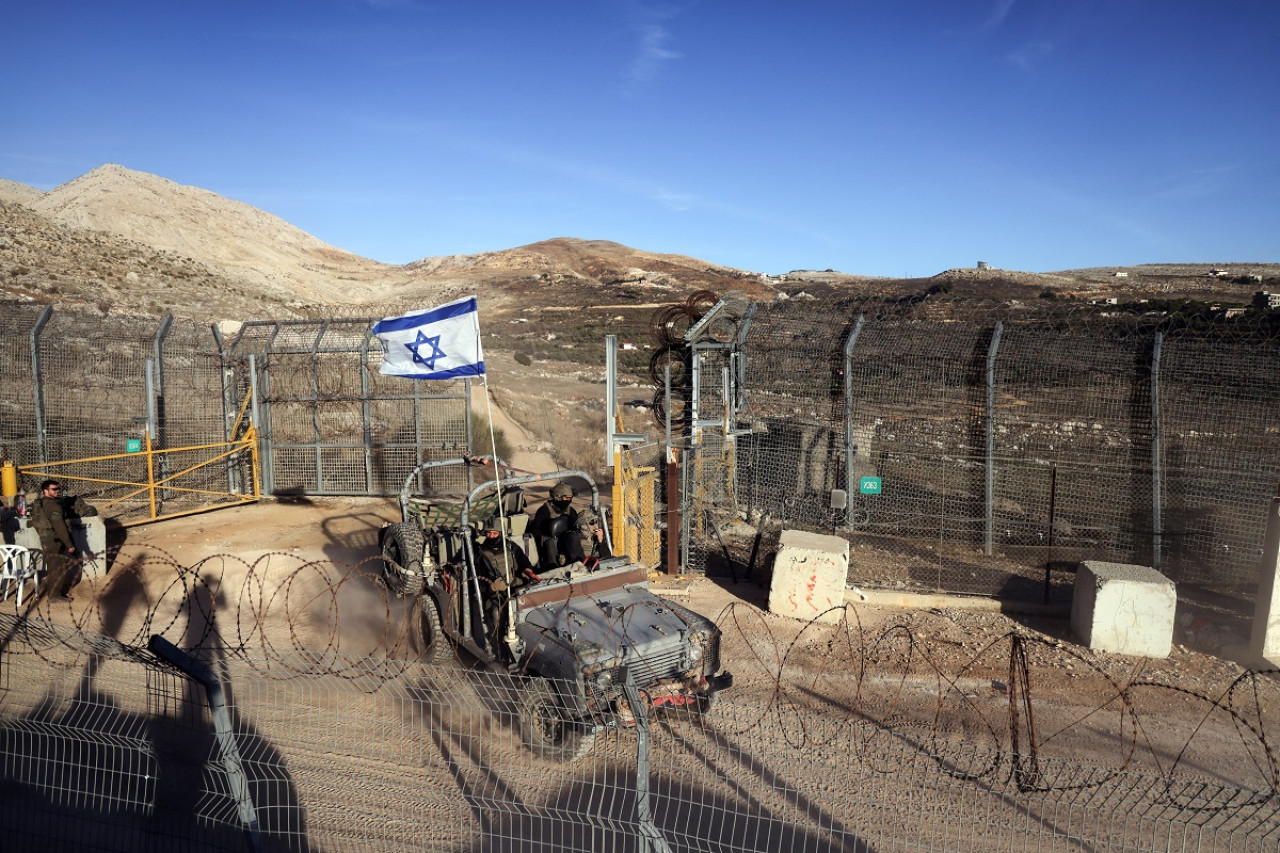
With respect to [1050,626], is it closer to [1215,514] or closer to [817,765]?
[1215,514]

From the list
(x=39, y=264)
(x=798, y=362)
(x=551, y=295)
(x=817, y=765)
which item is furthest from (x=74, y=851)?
(x=551, y=295)

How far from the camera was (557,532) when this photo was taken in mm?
6836

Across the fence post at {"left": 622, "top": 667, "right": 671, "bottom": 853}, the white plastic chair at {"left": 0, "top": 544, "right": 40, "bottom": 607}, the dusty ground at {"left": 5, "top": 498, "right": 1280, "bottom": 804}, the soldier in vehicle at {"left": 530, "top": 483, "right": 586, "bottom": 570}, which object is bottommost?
the dusty ground at {"left": 5, "top": 498, "right": 1280, "bottom": 804}

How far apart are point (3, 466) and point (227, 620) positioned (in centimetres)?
489

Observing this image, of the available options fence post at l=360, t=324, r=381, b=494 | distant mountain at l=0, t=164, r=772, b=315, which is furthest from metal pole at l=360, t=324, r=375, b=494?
distant mountain at l=0, t=164, r=772, b=315

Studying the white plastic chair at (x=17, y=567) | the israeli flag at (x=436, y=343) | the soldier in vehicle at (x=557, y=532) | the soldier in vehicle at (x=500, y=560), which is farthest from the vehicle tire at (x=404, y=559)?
the white plastic chair at (x=17, y=567)

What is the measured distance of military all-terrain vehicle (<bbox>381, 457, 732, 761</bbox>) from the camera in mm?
5254

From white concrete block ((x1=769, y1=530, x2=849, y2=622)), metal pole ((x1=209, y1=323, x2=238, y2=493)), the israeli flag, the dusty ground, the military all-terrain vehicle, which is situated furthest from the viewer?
metal pole ((x1=209, y1=323, x2=238, y2=493))

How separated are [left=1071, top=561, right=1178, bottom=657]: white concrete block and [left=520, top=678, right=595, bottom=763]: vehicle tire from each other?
527 centimetres

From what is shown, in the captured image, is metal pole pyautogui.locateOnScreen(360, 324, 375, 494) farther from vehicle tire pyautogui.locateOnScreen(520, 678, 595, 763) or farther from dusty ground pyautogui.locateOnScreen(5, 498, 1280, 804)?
vehicle tire pyautogui.locateOnScreen(520, 678, 595, 763)

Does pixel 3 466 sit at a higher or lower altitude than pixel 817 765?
higher

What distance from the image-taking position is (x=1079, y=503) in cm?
1109

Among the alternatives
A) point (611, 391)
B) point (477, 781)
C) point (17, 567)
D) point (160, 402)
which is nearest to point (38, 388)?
point (160, 402)

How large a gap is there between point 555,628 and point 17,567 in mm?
6789
